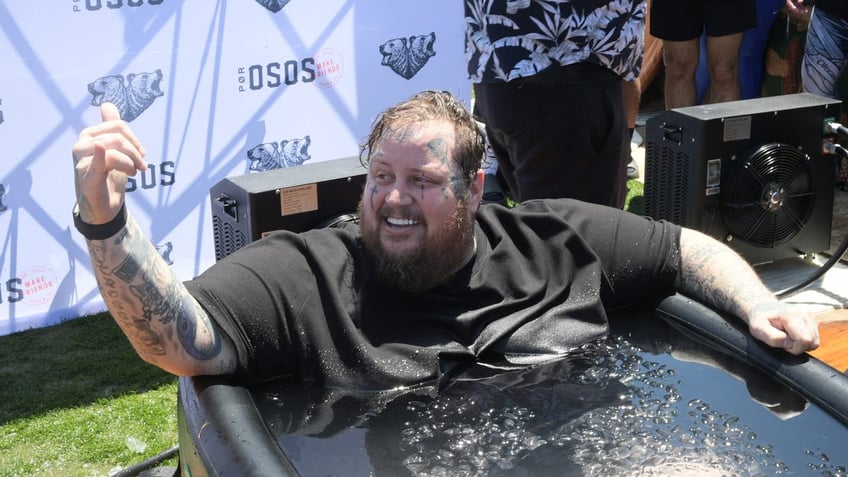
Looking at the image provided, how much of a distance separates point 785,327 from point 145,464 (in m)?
1.80

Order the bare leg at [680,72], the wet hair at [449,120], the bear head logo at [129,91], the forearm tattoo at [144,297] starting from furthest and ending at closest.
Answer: the bare leg at [680,72]
the bear head logo at [129,91]
the wet hair at [449,120]
the forearm tattoo at [144,297]

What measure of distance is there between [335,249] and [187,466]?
1.90ft

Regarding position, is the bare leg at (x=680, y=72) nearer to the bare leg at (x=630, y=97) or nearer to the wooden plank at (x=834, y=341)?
the bare leg at (x=630, y=97)

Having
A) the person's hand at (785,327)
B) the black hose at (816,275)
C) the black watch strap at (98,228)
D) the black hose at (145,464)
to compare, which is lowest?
the black hose at (145,464)

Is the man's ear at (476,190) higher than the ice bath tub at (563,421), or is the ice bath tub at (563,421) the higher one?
the man's ear at (476,190)

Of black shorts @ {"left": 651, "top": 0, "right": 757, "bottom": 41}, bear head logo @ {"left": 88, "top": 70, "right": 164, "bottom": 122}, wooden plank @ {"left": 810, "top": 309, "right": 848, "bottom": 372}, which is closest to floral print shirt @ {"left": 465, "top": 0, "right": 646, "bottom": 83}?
wooden plank @ {"left": 810, "top": 309, "right": 848, "bottom": 372}

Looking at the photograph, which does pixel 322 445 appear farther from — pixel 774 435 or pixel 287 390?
pixel 774 435

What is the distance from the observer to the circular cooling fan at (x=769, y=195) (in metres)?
3.72

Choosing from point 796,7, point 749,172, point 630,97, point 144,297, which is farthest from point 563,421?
point 796,7

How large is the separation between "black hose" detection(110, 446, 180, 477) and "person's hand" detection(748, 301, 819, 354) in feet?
5.53

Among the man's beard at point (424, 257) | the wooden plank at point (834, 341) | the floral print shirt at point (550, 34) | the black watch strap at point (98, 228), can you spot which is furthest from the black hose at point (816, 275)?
the black watch strap at point (98, 228)

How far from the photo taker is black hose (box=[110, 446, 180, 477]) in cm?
278

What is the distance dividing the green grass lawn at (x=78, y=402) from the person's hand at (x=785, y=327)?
67.9 inches

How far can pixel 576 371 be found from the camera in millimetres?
2230
